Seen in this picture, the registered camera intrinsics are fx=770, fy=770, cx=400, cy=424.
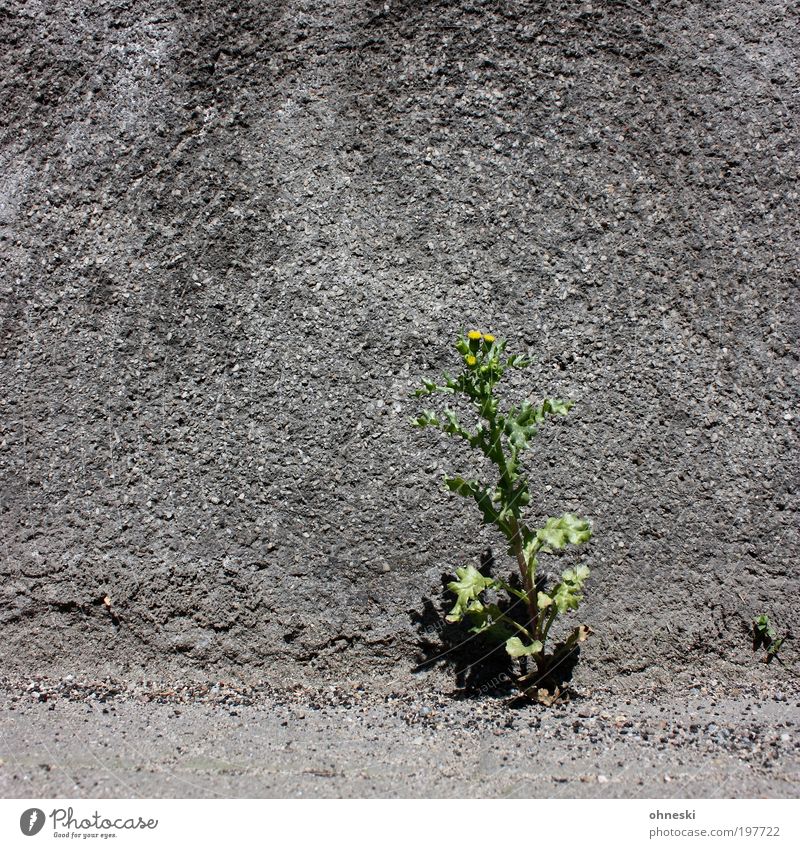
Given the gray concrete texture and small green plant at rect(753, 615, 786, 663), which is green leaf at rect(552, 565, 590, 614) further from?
small green plant at rect(753, 615, 786, 663)

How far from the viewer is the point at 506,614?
7.89 feet

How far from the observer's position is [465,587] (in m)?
2.18

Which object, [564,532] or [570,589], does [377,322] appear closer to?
[564,532]

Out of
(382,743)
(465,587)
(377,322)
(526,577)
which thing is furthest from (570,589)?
(377,322)

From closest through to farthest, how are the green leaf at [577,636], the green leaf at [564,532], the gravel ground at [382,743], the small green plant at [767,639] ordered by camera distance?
the gravel ground at [382,743] → the green leaf at [564,532] → the green leaf at [577,636] → the small green plant at [767,639]

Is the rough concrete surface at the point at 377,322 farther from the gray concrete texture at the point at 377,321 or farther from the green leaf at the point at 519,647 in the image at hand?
the green leaf at the point at 519,647

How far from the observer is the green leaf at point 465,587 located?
216 centimetres

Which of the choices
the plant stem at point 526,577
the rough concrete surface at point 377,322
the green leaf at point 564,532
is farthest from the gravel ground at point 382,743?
the green leaf at point 564,532

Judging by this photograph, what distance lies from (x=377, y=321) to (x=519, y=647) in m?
1.14

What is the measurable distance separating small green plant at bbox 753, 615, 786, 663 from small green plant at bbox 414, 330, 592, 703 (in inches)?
23.1

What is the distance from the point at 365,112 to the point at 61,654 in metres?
2.11

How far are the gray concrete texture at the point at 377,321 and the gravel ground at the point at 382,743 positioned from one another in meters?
0.11

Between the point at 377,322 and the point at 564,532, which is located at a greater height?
the point at 377,322

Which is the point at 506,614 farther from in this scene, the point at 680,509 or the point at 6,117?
the point at 6,117
